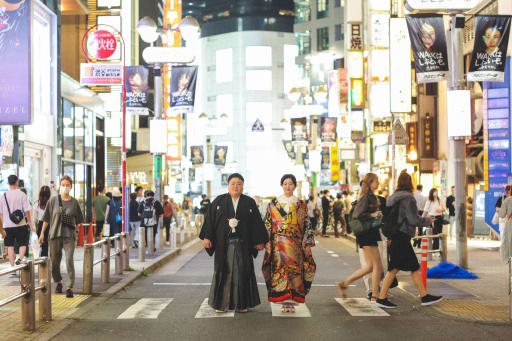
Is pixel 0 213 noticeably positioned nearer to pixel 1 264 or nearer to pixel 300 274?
pixel 1 264

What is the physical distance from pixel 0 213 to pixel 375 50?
28895mm

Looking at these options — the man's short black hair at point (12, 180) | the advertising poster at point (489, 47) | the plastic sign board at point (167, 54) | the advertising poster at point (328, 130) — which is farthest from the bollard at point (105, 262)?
the advertising poster at point (328, 130)

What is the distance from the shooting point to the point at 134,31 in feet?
157

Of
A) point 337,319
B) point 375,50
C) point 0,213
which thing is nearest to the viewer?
point 337,319

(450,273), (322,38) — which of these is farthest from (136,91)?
(322,38)

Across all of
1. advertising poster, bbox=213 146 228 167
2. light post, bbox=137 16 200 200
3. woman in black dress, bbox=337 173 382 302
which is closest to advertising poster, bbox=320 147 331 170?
advertising poster, bbox=213 146 228 167

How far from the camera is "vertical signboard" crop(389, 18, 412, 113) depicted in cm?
3453

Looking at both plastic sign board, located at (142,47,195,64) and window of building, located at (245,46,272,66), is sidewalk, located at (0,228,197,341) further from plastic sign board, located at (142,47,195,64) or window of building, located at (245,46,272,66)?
window of building, located at (245,46,272,66)

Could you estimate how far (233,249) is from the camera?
37.9 ft

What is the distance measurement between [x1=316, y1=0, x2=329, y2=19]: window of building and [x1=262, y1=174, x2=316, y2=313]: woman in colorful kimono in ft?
273

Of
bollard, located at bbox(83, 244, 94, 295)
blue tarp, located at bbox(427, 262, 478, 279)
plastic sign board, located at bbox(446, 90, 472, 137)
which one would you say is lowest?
blue tarp, located at bbox(427, 262, 478, 279)

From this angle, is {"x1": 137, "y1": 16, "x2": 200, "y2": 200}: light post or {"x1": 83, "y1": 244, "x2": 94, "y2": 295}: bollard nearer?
{"x1": 83, "y1": 244, "x2": 94, "y2": 295}: bollard

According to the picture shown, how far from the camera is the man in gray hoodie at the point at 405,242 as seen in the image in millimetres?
11961

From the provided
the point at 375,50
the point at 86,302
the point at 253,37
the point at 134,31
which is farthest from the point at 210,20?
the point at 86,302
